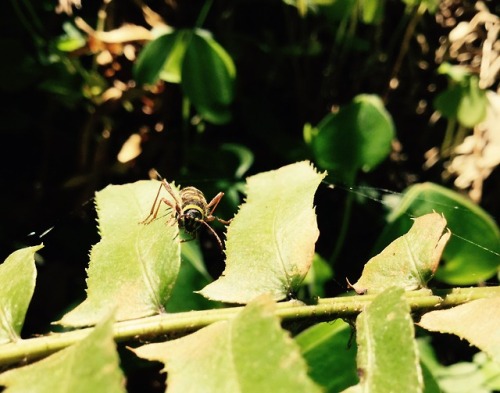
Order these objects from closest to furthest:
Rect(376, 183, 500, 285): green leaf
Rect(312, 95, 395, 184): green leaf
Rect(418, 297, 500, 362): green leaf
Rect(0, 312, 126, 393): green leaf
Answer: Rect(0, 312, 126, 393): green leaf → Rect(418, 297, 500, 362): green leaf → Rect(376, 183, 500, 285): green leaf → Rect(312, 95, 395, 184): green leaf

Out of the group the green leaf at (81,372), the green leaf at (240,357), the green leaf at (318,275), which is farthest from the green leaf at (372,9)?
the green leaf at (81,372)

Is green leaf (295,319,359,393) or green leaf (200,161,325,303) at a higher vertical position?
green leaf (200,161,325,303)

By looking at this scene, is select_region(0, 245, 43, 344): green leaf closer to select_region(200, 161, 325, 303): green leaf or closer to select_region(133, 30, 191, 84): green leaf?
select_region(200, 161, 325, 303): green leaf

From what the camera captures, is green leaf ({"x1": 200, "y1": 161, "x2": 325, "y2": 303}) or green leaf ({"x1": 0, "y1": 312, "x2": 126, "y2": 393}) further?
green leaf ({"x1": 200, "y1": 161, "x2": 325, "y2": 303})

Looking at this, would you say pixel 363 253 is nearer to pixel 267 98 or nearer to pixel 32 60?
pixel 267 98

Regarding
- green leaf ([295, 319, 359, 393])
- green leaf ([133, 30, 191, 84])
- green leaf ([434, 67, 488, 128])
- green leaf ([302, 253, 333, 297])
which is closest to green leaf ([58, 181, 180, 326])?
green leaf ([295, 319, 359, 393])

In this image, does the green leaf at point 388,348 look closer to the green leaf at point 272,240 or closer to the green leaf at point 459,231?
the green leaf at point 272,240
